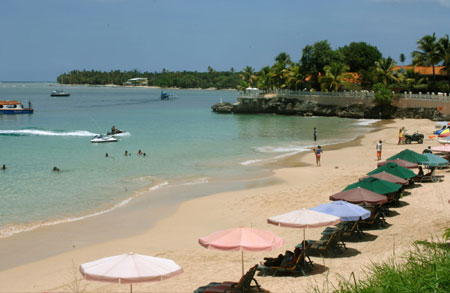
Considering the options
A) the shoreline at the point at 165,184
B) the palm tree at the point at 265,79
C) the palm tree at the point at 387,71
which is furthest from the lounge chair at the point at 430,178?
the palm tree at the point at 265,79

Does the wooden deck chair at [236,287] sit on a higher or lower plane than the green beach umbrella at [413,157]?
lower

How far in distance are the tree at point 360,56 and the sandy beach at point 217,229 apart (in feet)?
208

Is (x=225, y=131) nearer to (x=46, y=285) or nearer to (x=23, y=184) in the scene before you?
(x=23, y=184)

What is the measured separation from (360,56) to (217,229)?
248 feet

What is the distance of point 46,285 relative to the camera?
522 inches

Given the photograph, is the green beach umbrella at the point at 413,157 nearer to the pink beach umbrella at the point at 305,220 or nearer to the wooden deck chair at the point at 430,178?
the wooden deck chair at the point at 430,178

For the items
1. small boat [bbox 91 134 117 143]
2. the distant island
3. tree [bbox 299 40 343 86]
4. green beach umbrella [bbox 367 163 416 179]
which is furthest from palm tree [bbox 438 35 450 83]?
green beach umbrella [bbox 367 163 416 179]

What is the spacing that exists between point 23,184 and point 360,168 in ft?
60.6

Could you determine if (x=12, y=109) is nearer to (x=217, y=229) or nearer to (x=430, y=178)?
(x=217, y=229)

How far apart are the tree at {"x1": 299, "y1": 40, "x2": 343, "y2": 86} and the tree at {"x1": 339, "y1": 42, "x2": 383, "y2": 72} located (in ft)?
35.4

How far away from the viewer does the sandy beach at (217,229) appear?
1254 centimetres

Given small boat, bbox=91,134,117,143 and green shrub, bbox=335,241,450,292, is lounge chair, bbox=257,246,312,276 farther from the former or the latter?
small boat, bbox=91,134,117,143

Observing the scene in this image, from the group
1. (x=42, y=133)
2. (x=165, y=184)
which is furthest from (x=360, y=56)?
(x=165, y=184)

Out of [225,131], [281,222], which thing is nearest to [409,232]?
[281,222]
